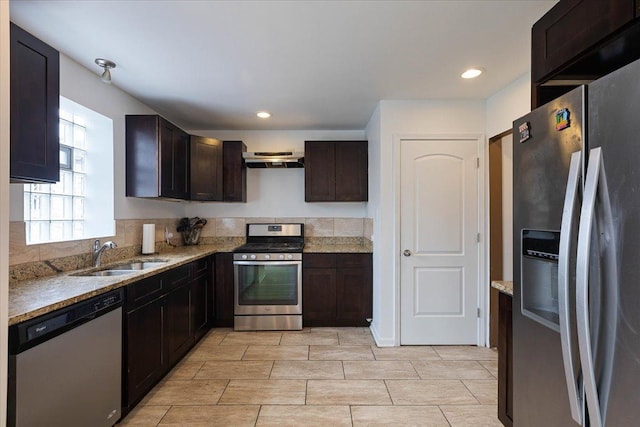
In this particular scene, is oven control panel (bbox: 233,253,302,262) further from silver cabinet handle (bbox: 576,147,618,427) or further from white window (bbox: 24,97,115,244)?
silver cabinet handle (bbox: 576,147,618,427)

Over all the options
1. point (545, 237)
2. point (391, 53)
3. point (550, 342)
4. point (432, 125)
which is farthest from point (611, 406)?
point (432, 125)

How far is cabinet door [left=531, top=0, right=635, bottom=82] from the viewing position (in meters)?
1.21

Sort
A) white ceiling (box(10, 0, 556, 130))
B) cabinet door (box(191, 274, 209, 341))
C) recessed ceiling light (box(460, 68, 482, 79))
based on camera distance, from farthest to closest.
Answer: cabinet door (box(191, 274, 209, 341))
recessed ceiling light (box(460, 68, 482, 79))
white ceiling (box(10, 0, 556, 130))

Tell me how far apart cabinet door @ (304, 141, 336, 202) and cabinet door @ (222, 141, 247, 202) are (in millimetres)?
852

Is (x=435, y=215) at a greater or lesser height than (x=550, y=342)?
greater

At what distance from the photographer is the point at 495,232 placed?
3.27 m

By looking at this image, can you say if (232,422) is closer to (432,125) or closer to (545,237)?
(545,237)

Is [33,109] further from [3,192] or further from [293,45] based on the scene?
[293,45]

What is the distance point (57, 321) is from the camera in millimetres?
1536

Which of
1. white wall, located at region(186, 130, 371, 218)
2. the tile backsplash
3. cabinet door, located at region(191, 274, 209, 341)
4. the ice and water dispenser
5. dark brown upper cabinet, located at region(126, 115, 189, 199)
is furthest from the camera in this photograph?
white wall, located at region(186, 130, 371, 218)

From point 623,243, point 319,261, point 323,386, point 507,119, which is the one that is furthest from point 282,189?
point 623,243

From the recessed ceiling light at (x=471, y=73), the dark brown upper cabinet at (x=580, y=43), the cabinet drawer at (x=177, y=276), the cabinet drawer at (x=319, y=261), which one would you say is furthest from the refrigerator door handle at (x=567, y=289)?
the cabinet drawer at (x=319, y=261)

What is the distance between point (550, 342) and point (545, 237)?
0.42 meters

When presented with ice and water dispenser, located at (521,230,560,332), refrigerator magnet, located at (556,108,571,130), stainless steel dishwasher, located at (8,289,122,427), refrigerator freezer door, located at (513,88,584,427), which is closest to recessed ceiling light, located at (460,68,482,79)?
refrigerator freezer door, located at (513,88,584,427)
